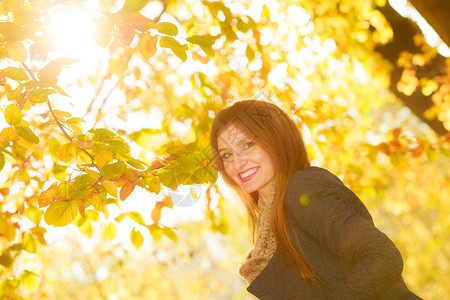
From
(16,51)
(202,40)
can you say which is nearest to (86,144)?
(16,51)

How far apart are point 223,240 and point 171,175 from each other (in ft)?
64.6

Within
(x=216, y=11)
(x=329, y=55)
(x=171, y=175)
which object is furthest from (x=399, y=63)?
(x=171, y=175)

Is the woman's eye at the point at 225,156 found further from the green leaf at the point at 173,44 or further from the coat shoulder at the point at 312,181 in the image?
the green leaf at the point at 173,44

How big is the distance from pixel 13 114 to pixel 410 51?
3.37m

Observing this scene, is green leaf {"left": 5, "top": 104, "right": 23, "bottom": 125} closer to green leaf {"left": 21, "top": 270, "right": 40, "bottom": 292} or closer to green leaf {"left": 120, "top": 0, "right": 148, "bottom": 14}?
green leaf {"left": 120, "top": 0, "right": 148, "bottom": 14}

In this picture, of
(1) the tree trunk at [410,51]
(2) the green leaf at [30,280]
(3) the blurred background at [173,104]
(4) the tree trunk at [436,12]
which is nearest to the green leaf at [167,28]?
(3) the blurred background at [173,104]

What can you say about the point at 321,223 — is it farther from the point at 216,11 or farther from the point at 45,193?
the point at 216,11

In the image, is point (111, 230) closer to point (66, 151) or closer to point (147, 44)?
point (66, 151)

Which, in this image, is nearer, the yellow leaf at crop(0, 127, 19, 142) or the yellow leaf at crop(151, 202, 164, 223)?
the yellow leaf at crop(0, 127, 19, 142)

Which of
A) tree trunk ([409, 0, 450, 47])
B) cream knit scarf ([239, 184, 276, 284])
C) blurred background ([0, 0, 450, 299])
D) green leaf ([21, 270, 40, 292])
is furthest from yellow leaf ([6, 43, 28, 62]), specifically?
tree trunk ([409, 0, 450, 47])

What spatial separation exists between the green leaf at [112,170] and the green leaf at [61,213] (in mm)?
215

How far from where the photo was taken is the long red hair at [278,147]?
197 cm

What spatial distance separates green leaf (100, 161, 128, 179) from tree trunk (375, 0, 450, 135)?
3.06 meters

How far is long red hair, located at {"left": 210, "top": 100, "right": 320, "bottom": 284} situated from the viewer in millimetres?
1966
